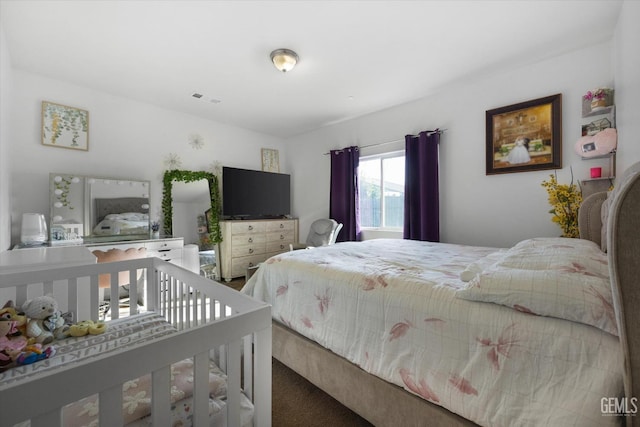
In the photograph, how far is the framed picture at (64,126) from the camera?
2816 millimetres

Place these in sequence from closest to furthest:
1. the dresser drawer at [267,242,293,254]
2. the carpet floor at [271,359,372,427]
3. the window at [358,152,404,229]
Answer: the carpet floor at [271,359,372,427], the window at [358,152,404,229], the dresser drawer at [267,242,293,254]

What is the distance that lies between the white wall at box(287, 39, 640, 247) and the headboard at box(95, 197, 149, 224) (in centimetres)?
327

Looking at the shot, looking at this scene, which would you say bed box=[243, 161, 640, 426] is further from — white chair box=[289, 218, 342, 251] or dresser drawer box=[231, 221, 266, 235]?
dresser drawer box=[231, 221, 266, 235]

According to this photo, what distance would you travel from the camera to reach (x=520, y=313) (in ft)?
2.95

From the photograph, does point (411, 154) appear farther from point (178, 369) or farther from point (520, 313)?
point (178, 369)

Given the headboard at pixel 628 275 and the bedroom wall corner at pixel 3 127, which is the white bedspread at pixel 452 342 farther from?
the bedroom wall corner at pixel 3 127

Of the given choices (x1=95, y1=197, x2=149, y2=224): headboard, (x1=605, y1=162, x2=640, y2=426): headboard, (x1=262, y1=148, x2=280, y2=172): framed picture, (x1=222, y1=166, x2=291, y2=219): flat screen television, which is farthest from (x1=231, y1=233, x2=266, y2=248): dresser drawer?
(x1=605, y1=162, x2=640, y2=426): headboard

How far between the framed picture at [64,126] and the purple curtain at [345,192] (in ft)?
10.5

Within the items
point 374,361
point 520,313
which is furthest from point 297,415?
point 520,313

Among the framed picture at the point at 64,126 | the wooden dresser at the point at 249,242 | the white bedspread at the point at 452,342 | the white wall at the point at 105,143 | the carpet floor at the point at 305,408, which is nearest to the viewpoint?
the white bedspread at the point at 452,342

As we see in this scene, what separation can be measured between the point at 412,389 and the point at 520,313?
1.73ft

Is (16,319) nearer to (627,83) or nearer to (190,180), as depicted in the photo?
(190,180)

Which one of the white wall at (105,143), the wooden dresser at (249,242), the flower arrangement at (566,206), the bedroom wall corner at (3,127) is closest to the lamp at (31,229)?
the bedroom wall corner at (3,127)

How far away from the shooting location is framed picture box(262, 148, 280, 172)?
486 cm
